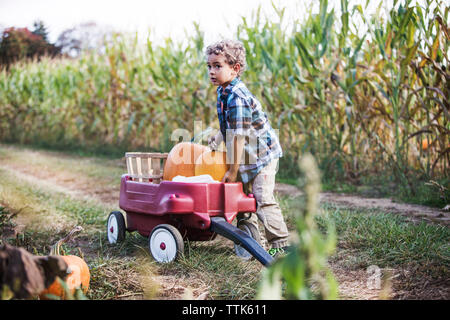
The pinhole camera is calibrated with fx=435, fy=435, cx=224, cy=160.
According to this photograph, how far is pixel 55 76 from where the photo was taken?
30.0 ft

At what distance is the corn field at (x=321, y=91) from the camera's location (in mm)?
3949

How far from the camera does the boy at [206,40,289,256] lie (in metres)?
2.57

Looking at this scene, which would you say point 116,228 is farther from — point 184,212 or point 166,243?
point 184,212

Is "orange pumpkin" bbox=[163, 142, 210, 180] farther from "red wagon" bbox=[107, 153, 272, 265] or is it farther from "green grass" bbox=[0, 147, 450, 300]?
"green grass" bbox=[0, 147, 450, 300]

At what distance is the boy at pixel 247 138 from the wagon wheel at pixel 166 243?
1.46 feet

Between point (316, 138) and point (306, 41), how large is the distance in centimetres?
114

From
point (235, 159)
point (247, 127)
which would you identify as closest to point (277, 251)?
point (235, 159)

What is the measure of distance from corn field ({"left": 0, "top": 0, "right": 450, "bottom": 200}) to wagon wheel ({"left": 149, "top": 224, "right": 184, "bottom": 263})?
1.93 m

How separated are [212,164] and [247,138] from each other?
11.4 inches

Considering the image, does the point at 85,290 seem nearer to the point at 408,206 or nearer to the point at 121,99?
the point at 408,206

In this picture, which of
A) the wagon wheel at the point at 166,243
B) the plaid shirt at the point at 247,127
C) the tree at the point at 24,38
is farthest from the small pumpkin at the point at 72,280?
the tree at the point at 24,38

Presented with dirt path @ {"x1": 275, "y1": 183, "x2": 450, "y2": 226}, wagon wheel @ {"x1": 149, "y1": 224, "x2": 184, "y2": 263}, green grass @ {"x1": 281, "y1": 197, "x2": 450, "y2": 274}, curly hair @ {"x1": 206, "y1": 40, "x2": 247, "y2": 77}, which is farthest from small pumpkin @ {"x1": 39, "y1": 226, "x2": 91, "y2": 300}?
dirt path @ {"x1": 275, "y1": 183, "x2": 450, "y2": 226}
